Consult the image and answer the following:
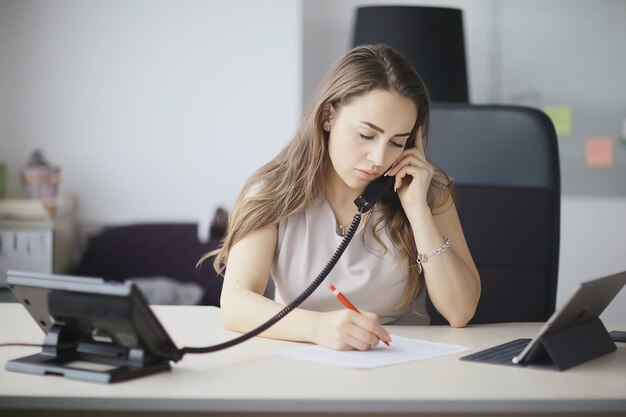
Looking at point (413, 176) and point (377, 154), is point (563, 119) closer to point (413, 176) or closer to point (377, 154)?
point (413, 176)

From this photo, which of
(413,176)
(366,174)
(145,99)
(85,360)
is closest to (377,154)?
(366,174)

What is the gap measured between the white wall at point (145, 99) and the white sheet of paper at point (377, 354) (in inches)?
92.1

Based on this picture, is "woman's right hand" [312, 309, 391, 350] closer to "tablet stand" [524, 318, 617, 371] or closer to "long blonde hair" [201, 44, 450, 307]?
"tablet stand" [524, 318, 617, 371]

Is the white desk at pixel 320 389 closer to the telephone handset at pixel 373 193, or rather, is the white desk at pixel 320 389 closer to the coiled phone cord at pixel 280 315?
the coiled phone cord at pixel 280 315

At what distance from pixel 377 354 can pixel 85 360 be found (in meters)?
0.45

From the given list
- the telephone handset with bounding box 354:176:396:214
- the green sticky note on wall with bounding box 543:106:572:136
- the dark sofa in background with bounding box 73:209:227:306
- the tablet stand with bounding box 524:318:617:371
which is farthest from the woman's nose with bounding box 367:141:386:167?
the green sticky note on wall with bounding box 543:106:572:136

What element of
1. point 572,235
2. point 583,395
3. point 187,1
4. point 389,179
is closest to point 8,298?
point 389,179

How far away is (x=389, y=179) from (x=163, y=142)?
2.16 metres

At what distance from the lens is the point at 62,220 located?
3609mm

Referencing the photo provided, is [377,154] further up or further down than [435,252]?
further up

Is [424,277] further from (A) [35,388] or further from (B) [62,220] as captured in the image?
(B) [62,220]

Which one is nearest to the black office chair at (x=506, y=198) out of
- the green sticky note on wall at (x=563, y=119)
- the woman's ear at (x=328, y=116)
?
the woman's ear at (x=328, y=116)

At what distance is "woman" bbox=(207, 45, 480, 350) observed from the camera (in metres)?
1.74

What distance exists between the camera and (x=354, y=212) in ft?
6.34
